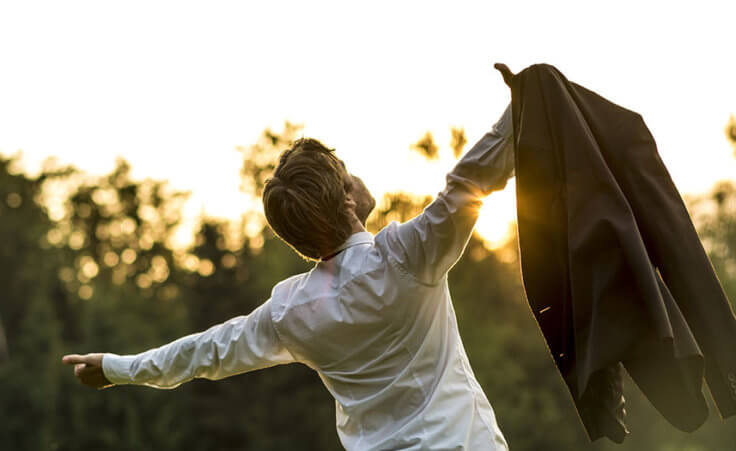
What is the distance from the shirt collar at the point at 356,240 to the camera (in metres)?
2.85

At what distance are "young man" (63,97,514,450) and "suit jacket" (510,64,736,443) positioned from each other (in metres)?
0.15

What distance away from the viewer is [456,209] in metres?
2.45

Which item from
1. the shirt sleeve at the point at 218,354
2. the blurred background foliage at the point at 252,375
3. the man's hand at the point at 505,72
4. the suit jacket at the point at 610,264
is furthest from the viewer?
the blurred background foliage at the point at 252,375

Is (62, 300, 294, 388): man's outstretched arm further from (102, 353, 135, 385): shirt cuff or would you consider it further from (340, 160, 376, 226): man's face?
(340, 160, 376, 226): man's face

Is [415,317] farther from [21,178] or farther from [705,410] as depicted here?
[21,178]

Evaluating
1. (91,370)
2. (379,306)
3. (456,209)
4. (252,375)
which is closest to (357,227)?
(379,306)

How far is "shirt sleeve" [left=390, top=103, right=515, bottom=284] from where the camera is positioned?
2.46m

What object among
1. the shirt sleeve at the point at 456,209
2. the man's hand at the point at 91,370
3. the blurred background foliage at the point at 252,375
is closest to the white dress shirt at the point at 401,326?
the shirt sleeve at the point at 456,209

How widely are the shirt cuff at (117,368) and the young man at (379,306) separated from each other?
627 mm

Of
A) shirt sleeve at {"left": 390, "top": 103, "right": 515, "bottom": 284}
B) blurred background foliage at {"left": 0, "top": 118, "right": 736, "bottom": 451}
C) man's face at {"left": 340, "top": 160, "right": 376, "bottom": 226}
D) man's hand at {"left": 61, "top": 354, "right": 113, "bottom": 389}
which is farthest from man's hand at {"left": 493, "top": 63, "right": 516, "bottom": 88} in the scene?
blurred background foliage at {"left": 0, "top": 118, "right": 736, "bottom": 451}

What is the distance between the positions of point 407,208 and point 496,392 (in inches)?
469

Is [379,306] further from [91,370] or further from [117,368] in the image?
[91,370]

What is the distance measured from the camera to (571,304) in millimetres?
2537

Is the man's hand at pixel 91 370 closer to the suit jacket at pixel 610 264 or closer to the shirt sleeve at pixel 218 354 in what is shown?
the shirt sleeve at pixel 218 354
